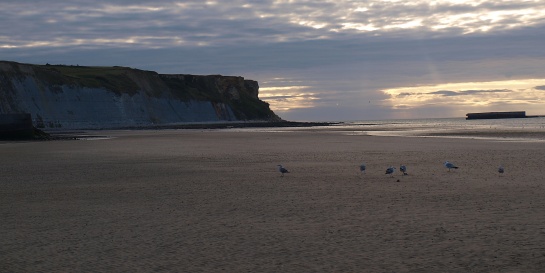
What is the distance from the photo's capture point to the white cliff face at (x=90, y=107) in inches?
3492

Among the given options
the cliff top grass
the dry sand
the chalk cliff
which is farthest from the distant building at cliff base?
A: the dry sand

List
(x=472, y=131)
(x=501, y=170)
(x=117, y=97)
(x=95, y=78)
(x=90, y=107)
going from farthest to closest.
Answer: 1. (x=95, y=78)
2. (x=117, y=97)
3. (x=90, y=107)
4. (x=472, y=131)
5. (x=501, y=170)

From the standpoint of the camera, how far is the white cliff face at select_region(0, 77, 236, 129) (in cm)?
8869

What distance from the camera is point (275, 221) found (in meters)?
11.0

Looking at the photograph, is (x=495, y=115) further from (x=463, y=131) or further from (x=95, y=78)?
(x=463, y=131)

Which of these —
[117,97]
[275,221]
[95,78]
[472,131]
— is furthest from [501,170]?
[95,78]

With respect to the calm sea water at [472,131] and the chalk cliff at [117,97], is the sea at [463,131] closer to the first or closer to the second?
the calm sea water at [472,131]

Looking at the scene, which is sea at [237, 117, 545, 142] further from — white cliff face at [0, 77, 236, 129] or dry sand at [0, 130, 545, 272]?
white cliff face at [0, 77, 236, 129]

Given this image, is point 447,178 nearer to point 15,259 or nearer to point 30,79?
point 15,259

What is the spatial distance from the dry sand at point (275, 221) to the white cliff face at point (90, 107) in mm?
72561

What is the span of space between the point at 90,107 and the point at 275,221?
9396 cm

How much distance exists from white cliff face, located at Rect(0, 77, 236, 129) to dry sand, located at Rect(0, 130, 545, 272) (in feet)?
238

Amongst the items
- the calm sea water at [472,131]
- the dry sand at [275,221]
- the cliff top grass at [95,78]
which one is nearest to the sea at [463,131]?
the calm sea water at [472,131]

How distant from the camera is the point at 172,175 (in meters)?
19.7
